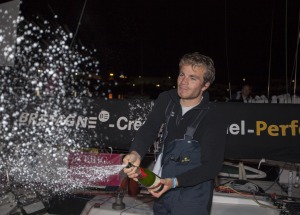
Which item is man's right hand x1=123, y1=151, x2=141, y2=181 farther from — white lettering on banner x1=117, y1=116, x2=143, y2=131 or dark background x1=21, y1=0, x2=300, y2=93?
dark background x1=21, y1=0, x2=300, y2=93

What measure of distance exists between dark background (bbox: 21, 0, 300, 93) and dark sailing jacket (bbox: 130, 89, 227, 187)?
7.64 metres

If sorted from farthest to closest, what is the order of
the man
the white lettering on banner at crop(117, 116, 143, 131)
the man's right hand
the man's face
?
the white lettering on banner at crop(117, 116, 143, 131), the man's face, the man, the man's right hand

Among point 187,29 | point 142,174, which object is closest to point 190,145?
point 142,174

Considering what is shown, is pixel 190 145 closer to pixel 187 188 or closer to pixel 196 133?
pixel 196 133

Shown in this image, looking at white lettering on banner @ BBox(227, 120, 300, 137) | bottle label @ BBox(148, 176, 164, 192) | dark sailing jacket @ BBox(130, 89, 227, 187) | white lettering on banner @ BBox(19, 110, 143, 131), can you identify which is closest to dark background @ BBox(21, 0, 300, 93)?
white lettering on banner @ BBox(227, 120, 300, 137)

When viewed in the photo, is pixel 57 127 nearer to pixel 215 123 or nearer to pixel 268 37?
pixel 215 123

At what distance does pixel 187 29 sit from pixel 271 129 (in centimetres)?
1169

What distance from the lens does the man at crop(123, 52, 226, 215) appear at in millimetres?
1924

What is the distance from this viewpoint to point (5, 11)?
5.35m

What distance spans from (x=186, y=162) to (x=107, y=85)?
108 feet

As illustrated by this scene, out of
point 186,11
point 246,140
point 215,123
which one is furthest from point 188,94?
point 186,11

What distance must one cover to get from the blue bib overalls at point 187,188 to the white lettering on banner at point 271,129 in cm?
209

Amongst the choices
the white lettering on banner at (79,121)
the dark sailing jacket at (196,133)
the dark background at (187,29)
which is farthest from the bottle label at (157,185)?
the dark background at (187,29)

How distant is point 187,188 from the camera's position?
6.63 ft
